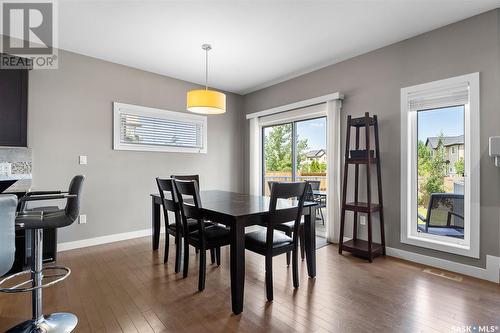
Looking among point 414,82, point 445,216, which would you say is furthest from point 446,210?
point 414,82

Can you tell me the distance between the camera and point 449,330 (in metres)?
1.74

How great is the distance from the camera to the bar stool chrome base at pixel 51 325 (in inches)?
65.7

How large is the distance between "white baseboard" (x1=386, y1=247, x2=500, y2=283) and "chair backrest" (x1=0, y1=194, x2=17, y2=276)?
3.56m

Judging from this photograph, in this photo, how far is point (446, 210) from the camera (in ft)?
9.73

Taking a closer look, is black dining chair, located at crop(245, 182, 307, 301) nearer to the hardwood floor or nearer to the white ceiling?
the hardwood floor

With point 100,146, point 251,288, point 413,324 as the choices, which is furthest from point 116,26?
point 413,324

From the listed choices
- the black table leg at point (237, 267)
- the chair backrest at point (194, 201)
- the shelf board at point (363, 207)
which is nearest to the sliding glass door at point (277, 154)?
the shelf board at point (363, 207)

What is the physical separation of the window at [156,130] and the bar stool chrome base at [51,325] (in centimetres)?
250

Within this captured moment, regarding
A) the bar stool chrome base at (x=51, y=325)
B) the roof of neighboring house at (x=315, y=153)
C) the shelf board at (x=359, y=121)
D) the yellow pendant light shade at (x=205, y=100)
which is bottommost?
the bar stool chrome base at (x=51, y=325)

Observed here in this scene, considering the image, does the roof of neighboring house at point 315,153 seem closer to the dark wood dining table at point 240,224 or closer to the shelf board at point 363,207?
the shelf board at point 363,207

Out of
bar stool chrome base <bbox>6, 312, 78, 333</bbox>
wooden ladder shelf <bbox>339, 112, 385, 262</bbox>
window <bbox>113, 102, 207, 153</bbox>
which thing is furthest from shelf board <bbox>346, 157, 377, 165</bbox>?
bar stool chrome base <bbox>6, 312, 78, 333</bbox>

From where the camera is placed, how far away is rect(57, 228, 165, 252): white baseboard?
342 centimetres

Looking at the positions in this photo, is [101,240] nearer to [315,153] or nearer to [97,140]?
[97,140]

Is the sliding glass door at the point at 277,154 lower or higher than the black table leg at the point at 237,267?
higher
